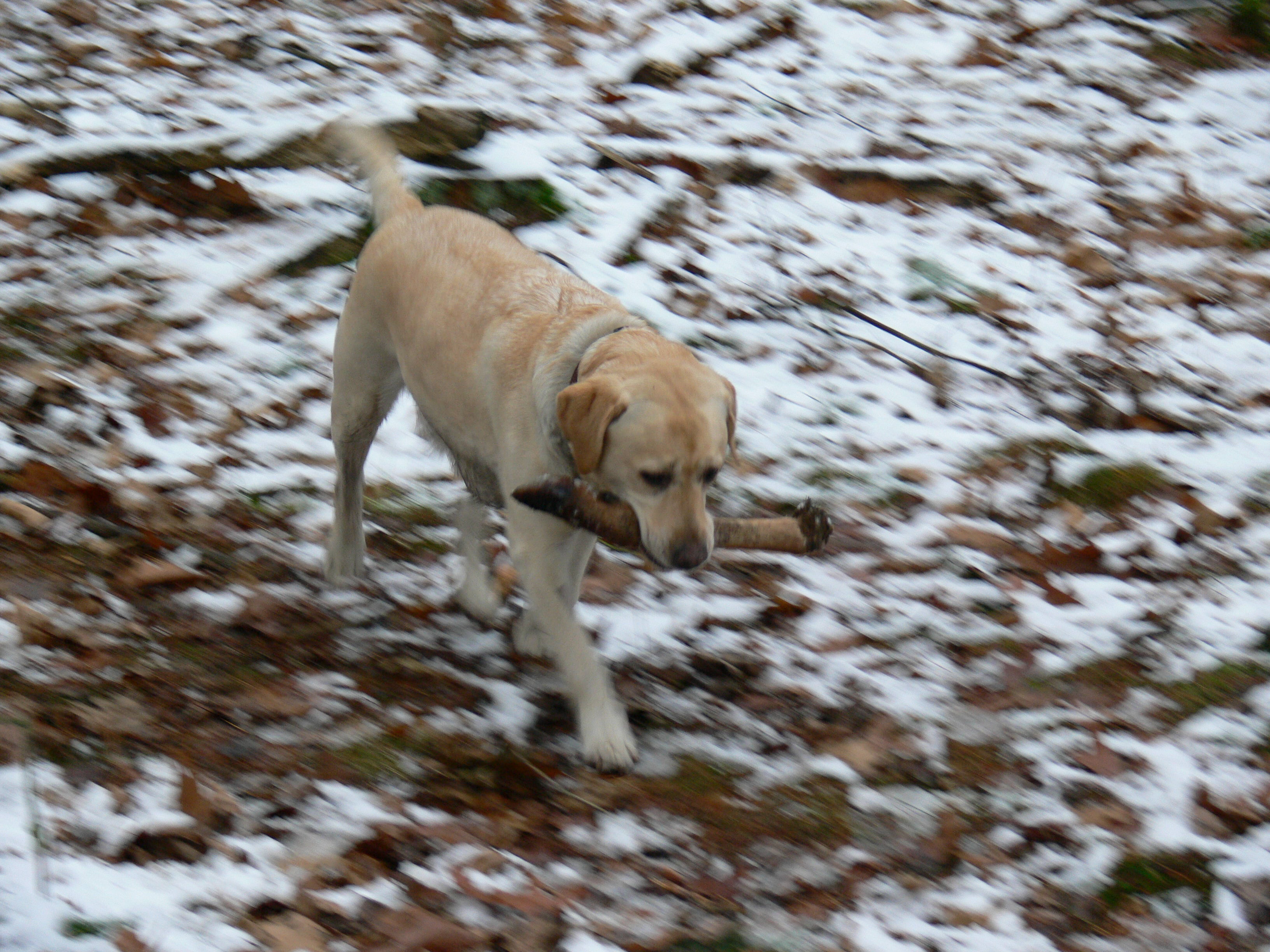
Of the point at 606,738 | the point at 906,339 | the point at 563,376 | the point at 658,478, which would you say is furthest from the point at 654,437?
the point at 906,339

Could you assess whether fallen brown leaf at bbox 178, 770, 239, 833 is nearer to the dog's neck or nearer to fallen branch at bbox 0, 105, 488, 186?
the dog's neck

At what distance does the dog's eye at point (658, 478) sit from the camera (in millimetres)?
3566

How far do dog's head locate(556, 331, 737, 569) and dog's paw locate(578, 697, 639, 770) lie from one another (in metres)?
0.51

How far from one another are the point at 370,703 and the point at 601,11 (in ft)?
22.0

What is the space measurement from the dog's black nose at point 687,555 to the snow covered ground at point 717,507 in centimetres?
66

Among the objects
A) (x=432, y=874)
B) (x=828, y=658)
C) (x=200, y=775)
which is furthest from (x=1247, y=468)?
(x=200, y=775)

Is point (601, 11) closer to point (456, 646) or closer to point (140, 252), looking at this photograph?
point (140, 252)

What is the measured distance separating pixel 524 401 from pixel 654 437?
53 cm

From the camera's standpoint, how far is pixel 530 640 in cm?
431

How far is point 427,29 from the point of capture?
8336mm

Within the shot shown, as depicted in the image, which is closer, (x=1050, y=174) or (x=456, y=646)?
(x=456, y=646)

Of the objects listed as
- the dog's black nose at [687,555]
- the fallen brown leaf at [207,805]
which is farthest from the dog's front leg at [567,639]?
the fallen brown leaf at [207,805]

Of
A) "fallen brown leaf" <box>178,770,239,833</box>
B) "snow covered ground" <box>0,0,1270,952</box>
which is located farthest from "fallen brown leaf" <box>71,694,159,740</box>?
"fallen brown leaf" <box>178,770,239,833</box>

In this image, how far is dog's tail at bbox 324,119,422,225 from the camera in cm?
479
